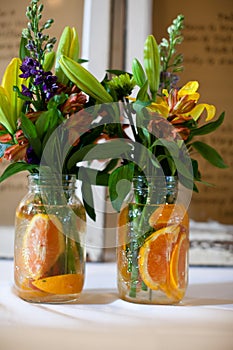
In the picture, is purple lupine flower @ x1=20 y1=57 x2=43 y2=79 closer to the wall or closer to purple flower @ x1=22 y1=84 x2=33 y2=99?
purple flower @ x1=22 y1=84 x2=33 y2=99

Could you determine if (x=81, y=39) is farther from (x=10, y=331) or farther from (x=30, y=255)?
(x=10, y=331)

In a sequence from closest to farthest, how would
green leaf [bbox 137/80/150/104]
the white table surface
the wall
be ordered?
1. the white table surface
2. green leaf [bbox 137/80/150/104]
3. the wall

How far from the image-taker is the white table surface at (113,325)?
48cm

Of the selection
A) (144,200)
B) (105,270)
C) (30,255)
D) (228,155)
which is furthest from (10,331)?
(228,155)

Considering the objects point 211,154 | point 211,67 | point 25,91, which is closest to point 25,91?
point 25,91

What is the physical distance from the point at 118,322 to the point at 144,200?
0.50ft

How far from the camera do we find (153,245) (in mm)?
565

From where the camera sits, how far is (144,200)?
1.94 feet

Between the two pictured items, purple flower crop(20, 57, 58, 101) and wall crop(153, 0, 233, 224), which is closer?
purple flower crop(20, 57, 58, 101)

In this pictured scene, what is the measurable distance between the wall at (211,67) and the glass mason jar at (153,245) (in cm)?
33

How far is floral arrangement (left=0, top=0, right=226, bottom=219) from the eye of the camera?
559 mm

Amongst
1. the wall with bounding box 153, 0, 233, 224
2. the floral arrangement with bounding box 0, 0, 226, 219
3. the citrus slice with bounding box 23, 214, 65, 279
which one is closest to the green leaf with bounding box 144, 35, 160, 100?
the floral arrangement with bounding box 0, 0, 226, 219

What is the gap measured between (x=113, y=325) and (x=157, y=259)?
10cm

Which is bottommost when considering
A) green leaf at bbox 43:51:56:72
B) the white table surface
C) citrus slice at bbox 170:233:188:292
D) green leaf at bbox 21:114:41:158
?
the white table surface
